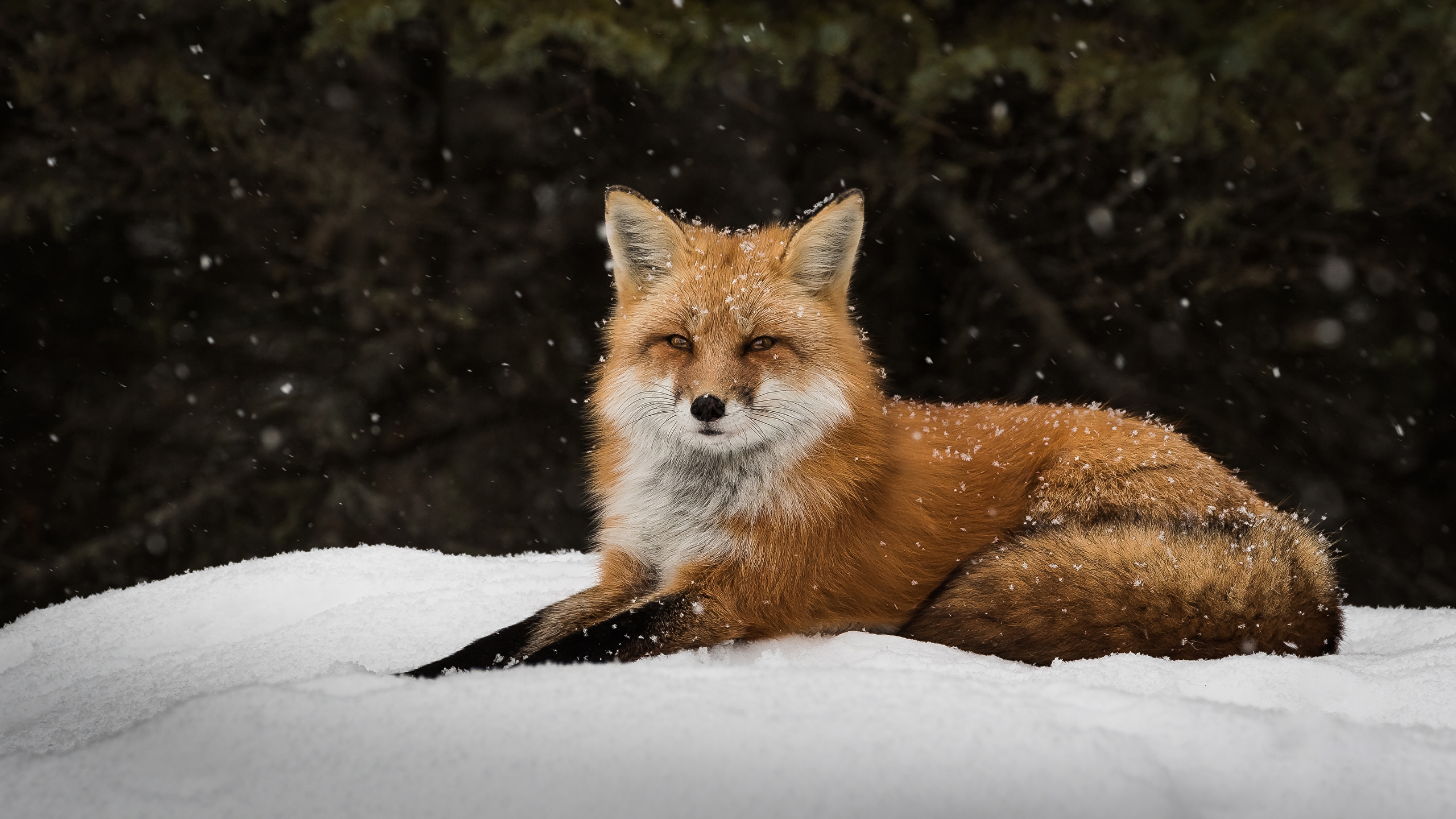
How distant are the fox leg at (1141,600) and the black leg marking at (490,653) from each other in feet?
2.80

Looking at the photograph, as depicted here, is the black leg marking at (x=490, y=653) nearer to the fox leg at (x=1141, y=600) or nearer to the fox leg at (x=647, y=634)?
the fox leg at (x=647, y=634)

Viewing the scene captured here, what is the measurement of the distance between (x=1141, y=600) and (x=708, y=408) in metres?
0.95

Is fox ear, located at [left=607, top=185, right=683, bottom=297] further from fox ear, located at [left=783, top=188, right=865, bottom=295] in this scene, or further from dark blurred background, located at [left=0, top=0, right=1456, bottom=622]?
dark blurred background, located at [left=0, top=0, right=1456, bottom=622]

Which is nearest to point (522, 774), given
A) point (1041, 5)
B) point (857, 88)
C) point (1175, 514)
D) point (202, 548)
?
point (1175, 514)

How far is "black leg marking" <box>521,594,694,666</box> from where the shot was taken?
1920mm

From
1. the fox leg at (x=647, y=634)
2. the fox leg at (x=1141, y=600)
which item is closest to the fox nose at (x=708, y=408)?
the fox leg at (x=647, y=634)

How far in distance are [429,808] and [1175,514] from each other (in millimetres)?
1738

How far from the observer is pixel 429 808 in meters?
1.16

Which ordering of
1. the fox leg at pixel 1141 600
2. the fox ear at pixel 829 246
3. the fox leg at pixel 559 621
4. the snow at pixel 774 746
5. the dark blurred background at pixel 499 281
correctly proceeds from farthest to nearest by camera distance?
the dark blurred background at pixel 499 281, the fox ear at pixel 829 246, the fox leg at pixel 559 621, the fox leg at pixel 1141 600, the snow at pixel 774 746

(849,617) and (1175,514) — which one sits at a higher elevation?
(1175,514)

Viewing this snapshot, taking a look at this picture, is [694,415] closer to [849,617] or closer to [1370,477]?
[849,617]

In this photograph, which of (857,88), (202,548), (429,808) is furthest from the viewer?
(202,548)

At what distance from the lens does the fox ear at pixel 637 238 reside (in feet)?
8.03

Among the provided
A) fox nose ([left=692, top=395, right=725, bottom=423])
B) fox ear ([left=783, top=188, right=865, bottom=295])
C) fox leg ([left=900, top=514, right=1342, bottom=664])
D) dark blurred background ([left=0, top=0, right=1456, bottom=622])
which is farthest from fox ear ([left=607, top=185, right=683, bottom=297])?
dark blurred background ([left=0, top=0, right=1456, bottom=622])
